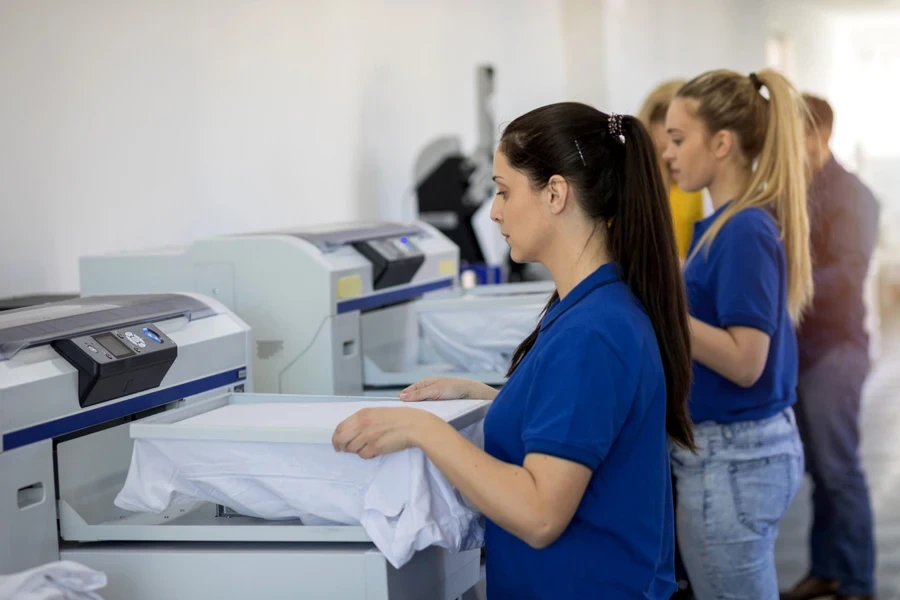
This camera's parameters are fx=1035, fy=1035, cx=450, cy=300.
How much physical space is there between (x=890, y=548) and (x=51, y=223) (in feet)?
10.1

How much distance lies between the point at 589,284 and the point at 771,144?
91 centimetres

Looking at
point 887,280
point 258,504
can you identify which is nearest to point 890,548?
point 258,504

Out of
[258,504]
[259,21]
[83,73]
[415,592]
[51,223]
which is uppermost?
[259,21]

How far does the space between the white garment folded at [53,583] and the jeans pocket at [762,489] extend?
1195mm

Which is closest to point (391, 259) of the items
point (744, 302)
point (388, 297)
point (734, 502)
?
point (388, 297)

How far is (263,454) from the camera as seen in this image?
1.29 metres

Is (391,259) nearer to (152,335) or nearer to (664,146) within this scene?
(152,335)

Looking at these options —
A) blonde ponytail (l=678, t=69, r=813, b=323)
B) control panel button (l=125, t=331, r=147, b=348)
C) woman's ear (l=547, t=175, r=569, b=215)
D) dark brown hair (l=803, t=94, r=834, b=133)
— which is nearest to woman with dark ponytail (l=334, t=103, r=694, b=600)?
woman's ear (l=547, t=175, r=569, b=215)

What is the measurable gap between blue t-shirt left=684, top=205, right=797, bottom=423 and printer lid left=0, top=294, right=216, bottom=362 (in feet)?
3.04

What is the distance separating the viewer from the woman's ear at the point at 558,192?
131 centimetres

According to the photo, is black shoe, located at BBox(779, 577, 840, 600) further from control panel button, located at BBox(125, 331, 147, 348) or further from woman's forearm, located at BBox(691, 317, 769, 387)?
control panel button, located at BBox(125, 331, 147, 348)

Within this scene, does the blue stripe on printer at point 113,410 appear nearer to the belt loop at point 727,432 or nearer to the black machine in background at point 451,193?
the belt loop at point 727,432

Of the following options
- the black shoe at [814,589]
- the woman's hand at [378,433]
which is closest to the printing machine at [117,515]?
the woman's hand at [378,433]

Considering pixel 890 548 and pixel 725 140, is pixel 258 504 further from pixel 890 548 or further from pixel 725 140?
pixel 890 548
